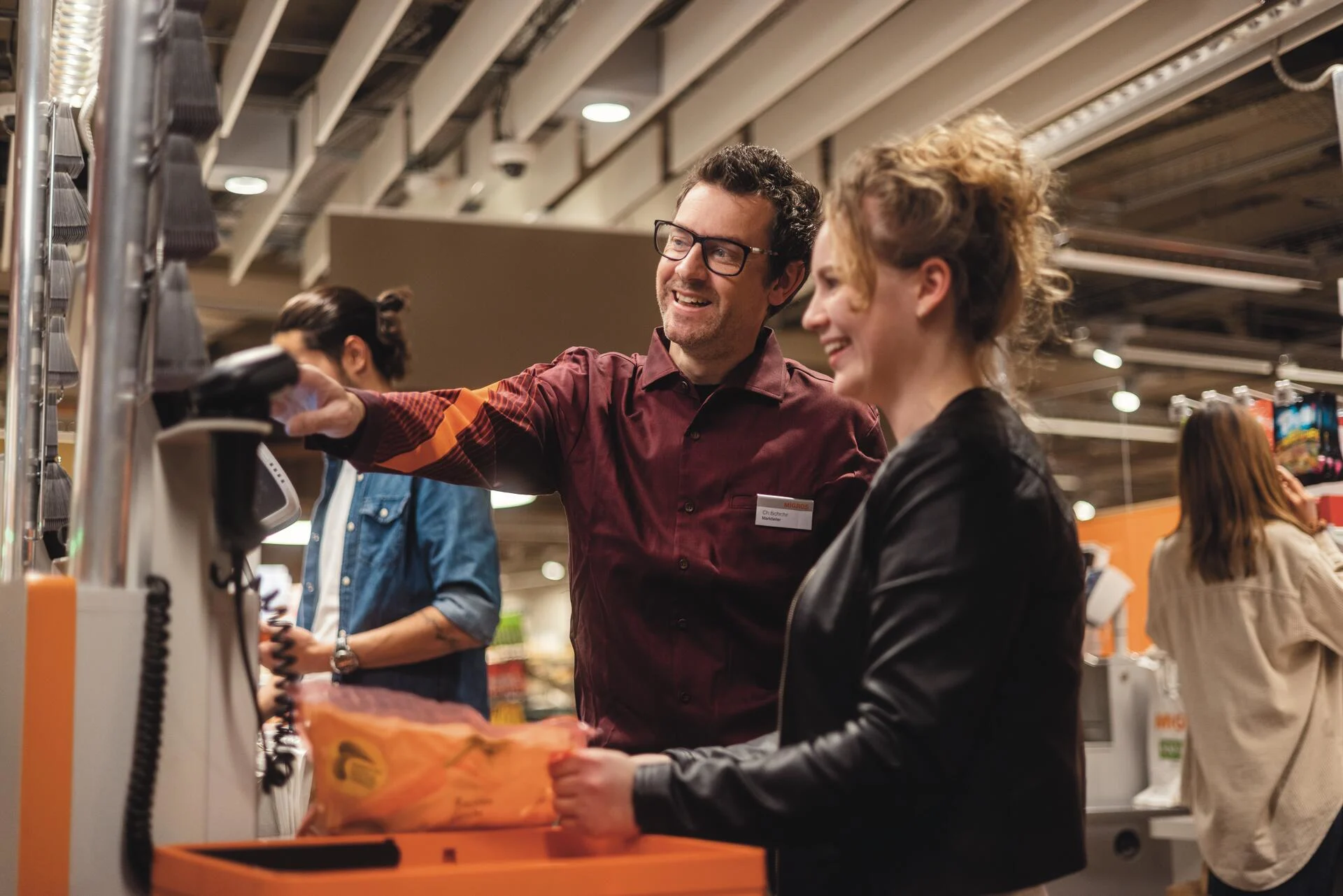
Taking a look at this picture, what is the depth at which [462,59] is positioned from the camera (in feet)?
17.8

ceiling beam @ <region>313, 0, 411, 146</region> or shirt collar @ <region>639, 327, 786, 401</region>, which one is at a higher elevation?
ceiling beam @ <region>313, 0, 411, 146</region>

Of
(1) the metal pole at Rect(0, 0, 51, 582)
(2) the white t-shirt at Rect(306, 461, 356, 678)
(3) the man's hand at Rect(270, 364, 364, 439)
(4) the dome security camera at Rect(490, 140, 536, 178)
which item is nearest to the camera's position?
(3) the man's hand at Rect(270, 364, 364, 439)

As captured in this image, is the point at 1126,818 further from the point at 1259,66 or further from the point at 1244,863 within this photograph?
the point at 1259,66

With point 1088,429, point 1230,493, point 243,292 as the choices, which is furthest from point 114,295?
point 1088,429

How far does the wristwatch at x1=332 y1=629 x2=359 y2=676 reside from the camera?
2580 millimetres

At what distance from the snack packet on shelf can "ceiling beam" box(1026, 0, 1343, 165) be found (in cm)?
369

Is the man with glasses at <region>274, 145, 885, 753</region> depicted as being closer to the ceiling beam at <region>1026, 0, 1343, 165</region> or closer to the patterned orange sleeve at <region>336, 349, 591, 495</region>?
the patterned orange sleeve at <region>336, 349, 591, 495</region>

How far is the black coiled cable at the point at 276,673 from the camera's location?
1.33m

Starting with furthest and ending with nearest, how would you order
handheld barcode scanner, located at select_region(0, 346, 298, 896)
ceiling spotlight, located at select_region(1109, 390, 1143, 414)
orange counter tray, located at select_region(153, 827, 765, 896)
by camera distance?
ceiling spotlight, located at select_region(1109, 390, 1143, 414), handheld barcode scanner, located at select_region(0, 346, 298, 896), orange counter tray, located at select_region(153, 827, 765, 896)

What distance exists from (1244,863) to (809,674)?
2934 mm

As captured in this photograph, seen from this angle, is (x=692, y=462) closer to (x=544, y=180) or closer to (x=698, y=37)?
(x=698, y=37)

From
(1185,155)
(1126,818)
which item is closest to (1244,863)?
(1126,818)

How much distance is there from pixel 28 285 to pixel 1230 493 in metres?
3.04

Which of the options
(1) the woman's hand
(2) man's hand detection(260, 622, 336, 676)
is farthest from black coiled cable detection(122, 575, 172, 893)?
(1) the woman's hand
